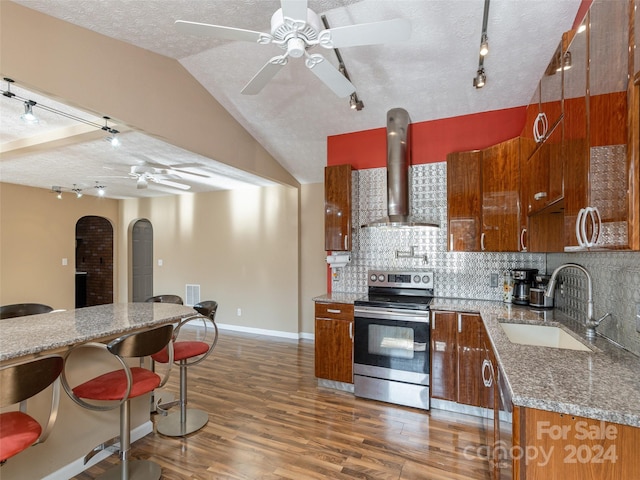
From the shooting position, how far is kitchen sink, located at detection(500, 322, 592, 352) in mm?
2036

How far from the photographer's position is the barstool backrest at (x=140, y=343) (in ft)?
5.62

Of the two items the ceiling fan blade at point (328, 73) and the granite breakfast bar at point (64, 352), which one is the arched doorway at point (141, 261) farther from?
the ceiling fan blade at point (328, 73)

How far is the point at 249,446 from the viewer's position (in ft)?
7.82

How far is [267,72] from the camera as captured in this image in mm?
2049

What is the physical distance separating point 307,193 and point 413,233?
2.43 m

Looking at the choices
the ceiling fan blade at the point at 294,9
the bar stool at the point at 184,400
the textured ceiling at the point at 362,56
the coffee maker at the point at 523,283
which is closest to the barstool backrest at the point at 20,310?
the bar stool at the point at 184,400

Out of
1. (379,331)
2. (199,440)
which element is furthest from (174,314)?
(379,331)

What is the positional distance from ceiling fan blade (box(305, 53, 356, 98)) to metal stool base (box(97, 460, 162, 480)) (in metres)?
2.77

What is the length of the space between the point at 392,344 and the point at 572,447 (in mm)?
2039

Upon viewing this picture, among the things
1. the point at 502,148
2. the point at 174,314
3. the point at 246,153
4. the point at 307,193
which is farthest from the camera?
the point at 307,193

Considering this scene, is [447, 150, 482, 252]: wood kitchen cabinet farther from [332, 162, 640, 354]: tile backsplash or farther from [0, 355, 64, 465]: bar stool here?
[0, 355, 64, 465]: bar stool

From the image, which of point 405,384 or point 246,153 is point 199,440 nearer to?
point 405,384

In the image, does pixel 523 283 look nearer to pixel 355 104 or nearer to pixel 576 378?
pixel 576 378

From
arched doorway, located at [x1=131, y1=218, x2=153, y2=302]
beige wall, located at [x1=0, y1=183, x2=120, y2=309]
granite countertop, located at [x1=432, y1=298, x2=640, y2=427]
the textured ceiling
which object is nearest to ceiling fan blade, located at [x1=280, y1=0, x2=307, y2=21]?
the textured ceiling
